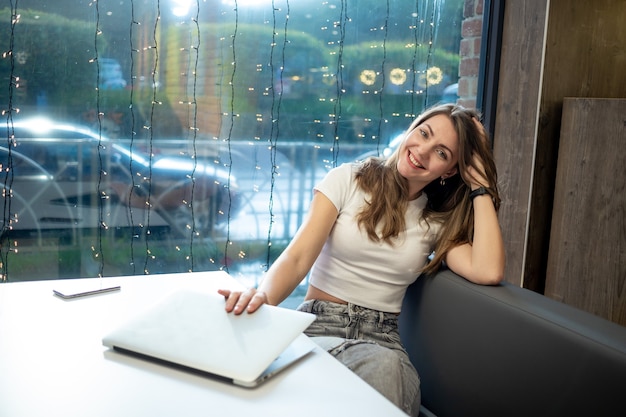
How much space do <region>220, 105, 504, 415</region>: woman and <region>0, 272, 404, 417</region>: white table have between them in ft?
2.09

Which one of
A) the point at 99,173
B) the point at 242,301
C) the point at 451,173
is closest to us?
the point at 242,301

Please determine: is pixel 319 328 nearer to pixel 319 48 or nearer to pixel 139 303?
pixel 139 303

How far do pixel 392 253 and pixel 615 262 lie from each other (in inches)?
45.1

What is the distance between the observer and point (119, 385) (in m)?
1.03

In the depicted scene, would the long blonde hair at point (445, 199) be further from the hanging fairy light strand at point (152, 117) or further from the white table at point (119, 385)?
the hanging fairy light strand at point (152, 117)

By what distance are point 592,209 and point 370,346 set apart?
1401 mm

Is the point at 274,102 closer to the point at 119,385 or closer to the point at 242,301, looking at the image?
the point at 242,301

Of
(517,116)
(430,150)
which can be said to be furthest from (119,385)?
(517,116)

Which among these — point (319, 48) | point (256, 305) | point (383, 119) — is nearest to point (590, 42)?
point (383, 119)

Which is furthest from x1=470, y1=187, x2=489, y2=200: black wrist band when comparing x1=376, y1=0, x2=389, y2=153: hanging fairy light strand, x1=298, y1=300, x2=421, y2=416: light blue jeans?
x1=376, y1=0, x2=389, y2=153: hanging fairy light strand

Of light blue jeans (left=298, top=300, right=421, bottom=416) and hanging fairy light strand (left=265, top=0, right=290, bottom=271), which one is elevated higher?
hanging fairy light strand (left=265, top=0, right=290, bottom=271)

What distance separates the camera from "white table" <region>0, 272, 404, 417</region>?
965 mm

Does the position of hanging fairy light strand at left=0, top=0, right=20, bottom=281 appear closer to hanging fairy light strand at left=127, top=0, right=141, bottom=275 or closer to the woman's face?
hanging fairy light strand at left=127, top=0, right=141, bottom=275

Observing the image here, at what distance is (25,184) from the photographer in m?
2.29
